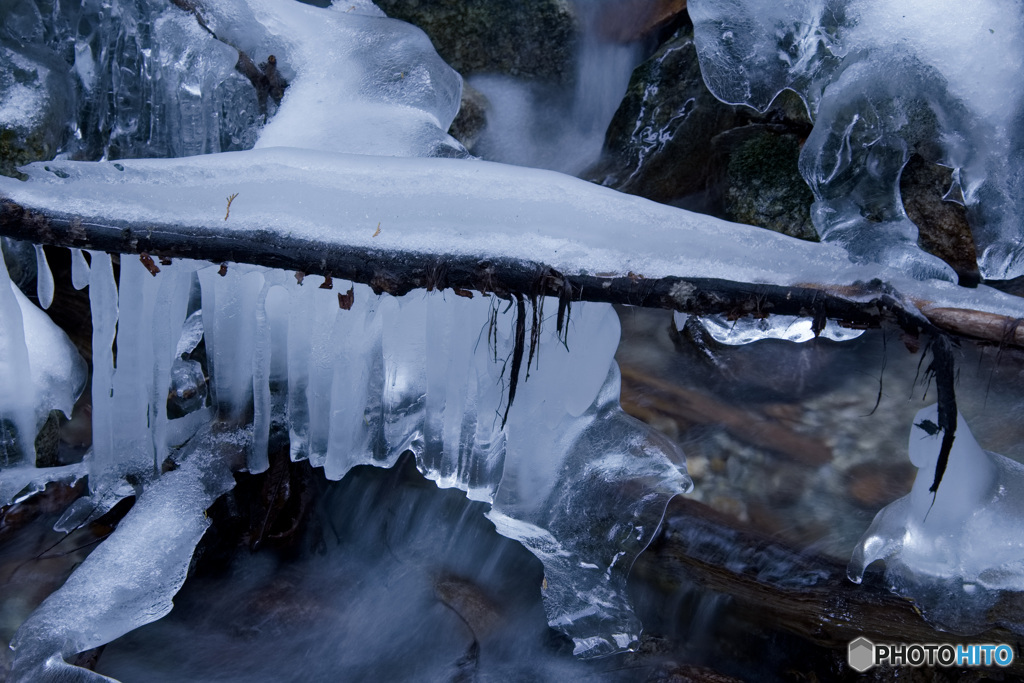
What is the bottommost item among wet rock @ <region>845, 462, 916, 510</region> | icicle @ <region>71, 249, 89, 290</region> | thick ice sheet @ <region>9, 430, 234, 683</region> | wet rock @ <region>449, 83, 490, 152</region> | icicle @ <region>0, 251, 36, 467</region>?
thick ice sheet @ <region>9, 430, 234, 683</region>

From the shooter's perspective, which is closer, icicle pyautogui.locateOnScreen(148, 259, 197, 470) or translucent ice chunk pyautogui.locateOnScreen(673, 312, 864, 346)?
icicle pyautogui.locateOnScreen(148, 259, 197, 470)

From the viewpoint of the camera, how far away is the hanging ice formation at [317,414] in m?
2.25

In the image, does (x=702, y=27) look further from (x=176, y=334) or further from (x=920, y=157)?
(x=176, y=334)

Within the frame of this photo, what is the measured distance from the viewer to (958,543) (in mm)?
2268

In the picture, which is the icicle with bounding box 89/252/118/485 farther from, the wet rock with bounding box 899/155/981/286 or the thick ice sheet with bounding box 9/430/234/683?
the wet rock with bounding box 899/155/981/286

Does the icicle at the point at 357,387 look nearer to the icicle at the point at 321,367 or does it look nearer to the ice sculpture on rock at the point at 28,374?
the icicle at the point at 321,367

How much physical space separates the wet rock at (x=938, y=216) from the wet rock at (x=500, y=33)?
1.83m

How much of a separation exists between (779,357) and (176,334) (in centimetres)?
225

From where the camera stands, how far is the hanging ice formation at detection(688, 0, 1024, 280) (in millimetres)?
2717

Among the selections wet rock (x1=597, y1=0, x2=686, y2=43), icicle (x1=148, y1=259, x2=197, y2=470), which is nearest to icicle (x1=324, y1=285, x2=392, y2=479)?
icicle (x1=148, y1=259, x2=197, y2=470)

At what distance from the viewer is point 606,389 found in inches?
99.2

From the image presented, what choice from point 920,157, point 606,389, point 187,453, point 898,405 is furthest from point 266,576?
point 920,157

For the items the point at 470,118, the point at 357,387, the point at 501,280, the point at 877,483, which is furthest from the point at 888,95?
Result: the point at 357,387

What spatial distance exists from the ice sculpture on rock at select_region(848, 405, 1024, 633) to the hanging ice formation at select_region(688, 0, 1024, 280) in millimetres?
788
